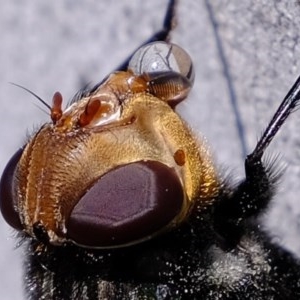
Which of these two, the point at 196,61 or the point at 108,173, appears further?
the point at 196,61

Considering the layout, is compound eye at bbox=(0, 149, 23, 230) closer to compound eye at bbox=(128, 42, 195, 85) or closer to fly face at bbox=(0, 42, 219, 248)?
fly face at bbox=(0, 42, 219, 248)

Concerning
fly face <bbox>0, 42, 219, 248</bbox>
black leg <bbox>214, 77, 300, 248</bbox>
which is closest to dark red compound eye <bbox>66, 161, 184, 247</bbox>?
fly face <bbox>0, 42, 219, 248</bbox>

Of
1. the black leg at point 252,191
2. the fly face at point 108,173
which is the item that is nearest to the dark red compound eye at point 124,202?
the fly face at point 108,173

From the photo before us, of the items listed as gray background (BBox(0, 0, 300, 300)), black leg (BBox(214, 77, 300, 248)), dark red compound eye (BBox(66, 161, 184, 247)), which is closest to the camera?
dark red compound eye (BBox(66, 161, 184, 247))

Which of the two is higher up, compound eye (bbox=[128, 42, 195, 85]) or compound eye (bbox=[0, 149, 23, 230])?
compound eye (bbox=[128, 42, 195, 85])

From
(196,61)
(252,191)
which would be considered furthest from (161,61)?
(196,61)

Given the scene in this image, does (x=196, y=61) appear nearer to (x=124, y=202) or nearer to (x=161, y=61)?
(x=161, y=61)
